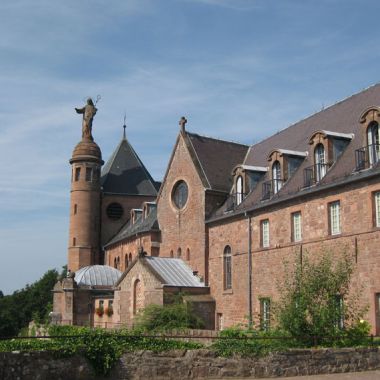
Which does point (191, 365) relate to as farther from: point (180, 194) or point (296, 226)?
point (180, 194)

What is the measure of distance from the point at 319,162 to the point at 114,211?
34.7 metres

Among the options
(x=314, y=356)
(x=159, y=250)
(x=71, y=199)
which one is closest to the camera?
(x=314, y=356)

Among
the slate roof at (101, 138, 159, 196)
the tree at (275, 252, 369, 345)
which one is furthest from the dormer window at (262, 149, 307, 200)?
the slate roof at (101, 138, 159, 196)

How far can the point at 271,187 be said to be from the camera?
3319cm

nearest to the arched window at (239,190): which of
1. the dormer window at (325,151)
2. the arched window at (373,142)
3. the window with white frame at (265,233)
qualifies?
the window with white frame at (265,233)

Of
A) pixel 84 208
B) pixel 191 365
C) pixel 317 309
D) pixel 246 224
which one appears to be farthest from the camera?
pixel 84 208

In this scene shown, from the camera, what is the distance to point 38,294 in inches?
3088

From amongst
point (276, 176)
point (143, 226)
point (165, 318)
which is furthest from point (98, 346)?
point (143, 226)

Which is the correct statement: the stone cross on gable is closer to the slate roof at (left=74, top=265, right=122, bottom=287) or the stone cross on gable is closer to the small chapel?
the small chapel

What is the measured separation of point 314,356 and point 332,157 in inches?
504

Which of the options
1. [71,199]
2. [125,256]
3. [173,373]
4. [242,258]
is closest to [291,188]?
[242,258]

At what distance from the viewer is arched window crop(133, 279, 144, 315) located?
36.7m

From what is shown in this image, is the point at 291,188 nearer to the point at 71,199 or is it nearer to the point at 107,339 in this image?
the point at 107,339

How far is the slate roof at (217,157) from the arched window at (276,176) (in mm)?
5710
